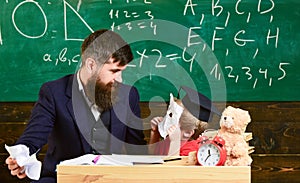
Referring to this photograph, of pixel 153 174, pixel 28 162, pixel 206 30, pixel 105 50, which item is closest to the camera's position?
pixel 153 174

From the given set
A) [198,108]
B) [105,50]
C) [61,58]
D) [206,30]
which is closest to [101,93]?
[105,50]

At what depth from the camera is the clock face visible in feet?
6.84

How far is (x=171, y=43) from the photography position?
3.51m

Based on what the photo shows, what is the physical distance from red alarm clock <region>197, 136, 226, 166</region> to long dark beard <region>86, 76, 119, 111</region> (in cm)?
73

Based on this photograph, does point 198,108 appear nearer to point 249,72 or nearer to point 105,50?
point 105,50

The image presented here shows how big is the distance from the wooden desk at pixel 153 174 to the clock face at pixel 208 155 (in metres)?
0.07

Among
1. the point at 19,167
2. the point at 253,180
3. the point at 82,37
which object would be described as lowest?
the point at 253,180

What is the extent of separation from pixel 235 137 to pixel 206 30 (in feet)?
4.79

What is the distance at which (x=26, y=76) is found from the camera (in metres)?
3.54

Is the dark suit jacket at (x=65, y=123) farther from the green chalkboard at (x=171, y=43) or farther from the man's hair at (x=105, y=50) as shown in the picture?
the green chalkboard at (x=171, y=43)

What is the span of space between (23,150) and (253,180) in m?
1.80

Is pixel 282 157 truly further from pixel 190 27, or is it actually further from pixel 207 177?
pixel 207 177

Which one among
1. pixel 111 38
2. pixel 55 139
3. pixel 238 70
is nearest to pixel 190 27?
pixel 238 70

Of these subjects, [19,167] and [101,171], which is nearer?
[101,171]
